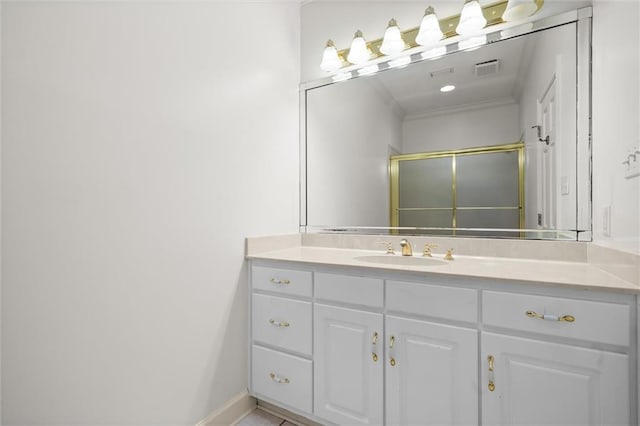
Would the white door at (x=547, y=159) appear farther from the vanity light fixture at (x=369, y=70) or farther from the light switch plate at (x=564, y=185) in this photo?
the vanity light fixture at (x=369, y=70)

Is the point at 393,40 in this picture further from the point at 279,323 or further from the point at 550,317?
the point at 279,323

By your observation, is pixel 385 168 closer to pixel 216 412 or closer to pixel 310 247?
pixel 310 247

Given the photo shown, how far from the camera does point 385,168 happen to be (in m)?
1.87

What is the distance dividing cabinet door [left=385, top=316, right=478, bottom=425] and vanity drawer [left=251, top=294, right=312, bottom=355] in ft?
1.31

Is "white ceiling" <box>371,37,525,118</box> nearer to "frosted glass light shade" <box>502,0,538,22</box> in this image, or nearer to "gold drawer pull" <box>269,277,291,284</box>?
"frosted glass light shade" <box>502,0,538,22</box>

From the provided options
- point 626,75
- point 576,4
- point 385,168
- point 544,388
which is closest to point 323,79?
point 385,168

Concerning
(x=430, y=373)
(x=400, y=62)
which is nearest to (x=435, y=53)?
(x=400, y=62)

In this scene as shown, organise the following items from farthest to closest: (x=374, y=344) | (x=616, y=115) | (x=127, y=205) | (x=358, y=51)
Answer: (x=358, y=51) → (x=374, y=344) → (x=127, y=205) → (x=616, y=115)

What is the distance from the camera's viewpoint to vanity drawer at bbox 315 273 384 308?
1284mm

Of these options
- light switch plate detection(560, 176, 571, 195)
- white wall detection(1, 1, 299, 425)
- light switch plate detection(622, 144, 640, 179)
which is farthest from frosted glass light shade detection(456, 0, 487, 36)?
white wall detection(1, 1, 299, 425)

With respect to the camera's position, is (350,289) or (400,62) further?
(400,62)

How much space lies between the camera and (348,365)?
1348 millimetres

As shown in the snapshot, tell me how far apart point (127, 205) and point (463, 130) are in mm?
1634

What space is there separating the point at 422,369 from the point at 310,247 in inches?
41.9
